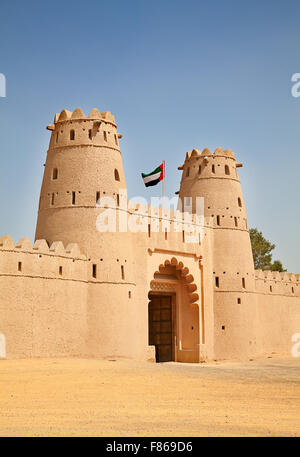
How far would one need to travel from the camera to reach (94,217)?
26.6 meters

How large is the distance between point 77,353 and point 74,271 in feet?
10.8

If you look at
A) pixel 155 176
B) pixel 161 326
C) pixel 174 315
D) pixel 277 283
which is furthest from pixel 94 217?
pixel 277 283

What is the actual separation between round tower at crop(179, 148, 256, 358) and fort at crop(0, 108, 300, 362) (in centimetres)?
6

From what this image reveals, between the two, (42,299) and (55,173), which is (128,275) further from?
(55,173)

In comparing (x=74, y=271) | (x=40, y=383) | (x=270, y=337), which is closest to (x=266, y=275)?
(x=270, y=337)

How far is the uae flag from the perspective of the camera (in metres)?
31.6

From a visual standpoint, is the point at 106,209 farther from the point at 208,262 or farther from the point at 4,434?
the point at 4,434

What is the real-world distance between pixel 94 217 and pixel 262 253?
2961cm

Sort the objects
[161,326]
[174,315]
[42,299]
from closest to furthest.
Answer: [42,299]
[174,315]
[161,326]

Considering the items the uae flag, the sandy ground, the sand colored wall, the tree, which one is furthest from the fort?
the tree

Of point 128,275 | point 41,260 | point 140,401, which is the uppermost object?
point 128,275

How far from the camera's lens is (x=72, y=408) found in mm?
12562

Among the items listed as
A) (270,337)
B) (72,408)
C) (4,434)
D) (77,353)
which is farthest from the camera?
(270,337)
